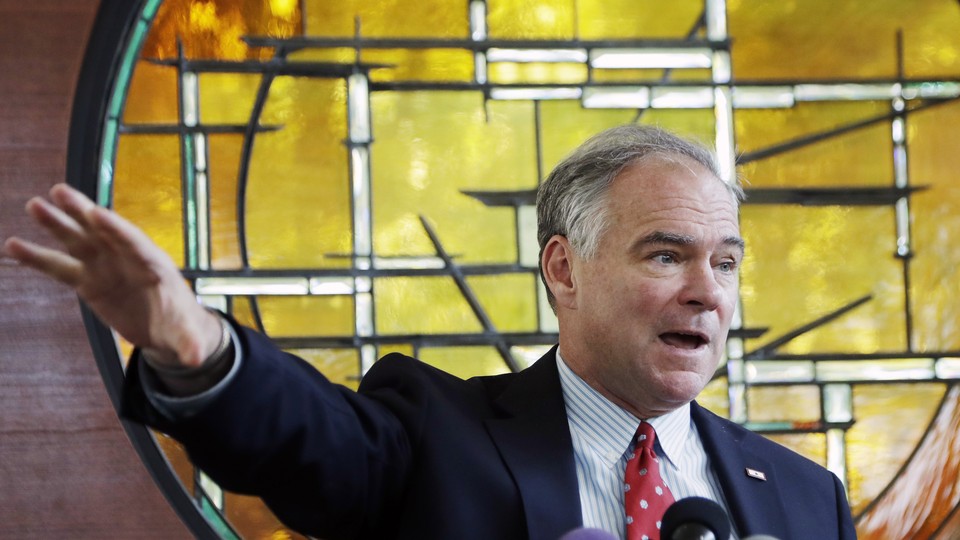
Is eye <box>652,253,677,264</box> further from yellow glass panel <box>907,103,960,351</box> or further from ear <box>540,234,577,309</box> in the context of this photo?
yellow glass panel <box>907,103,960,351</box>

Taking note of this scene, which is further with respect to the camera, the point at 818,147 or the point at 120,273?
the point at 818,147

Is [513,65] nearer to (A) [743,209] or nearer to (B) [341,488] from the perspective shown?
(A) [743,209]

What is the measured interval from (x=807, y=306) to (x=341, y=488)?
1474mm

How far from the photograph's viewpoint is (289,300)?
96.0 inches

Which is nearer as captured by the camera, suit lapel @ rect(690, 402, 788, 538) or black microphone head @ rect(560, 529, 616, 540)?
black microphone head @ rect(560, 529, 616, 540)

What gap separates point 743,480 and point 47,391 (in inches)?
54.7

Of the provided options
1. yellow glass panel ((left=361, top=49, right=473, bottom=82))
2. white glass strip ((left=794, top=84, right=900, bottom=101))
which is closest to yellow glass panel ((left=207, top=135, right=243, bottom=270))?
yellow glass panel ((left=361, top=49, right=473, bottom=82))

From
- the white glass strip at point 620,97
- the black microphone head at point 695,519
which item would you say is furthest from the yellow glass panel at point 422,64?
the black microphone head at point 695,519

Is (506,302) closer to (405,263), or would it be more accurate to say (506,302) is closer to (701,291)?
(405,263)

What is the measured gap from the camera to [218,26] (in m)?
2.44

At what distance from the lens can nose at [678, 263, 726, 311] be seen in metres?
1.68

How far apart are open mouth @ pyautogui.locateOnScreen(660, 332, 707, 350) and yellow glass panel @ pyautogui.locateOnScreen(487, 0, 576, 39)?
103 cm

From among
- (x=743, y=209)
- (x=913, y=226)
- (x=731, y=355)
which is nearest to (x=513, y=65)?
(x=743, y=209)

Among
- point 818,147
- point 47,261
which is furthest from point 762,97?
point 47,261
